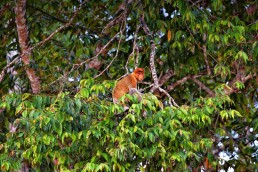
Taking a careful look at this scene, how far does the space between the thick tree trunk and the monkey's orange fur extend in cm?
94

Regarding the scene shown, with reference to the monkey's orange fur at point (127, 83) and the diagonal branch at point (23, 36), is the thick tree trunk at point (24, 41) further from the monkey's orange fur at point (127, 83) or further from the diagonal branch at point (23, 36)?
the monkey's orange fur at point (127, 83)

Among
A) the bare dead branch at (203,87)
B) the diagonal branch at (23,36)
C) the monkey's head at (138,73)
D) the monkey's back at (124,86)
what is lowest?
the monkey's back at (124,86)

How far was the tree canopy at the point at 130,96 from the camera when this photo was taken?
4.14 m

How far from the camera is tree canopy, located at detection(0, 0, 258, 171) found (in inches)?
163

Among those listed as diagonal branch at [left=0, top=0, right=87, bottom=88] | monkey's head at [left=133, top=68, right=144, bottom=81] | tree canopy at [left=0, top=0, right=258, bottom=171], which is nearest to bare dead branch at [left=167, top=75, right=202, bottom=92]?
tree canopy at [left=0, top=0, right=258, bottom=171]

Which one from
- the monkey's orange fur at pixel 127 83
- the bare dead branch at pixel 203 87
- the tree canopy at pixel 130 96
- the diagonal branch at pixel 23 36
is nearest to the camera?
the tree canopy at pixel 130 96

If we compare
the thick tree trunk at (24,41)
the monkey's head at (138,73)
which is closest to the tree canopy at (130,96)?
the thick tree trunk at (24,41)

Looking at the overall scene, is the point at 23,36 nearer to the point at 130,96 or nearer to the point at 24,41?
the point at 24,41

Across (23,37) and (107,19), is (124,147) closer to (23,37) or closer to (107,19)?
(23,37)

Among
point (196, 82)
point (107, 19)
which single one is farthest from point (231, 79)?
point (107, 19)

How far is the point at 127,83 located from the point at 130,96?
824 millimetres

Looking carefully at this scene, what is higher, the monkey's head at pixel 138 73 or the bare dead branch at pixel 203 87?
the bare dead branch at pixel 203 87

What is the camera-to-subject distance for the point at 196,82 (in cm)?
601

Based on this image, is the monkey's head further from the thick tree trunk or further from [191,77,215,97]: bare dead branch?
[191,77,215,97]: bare dead branch
